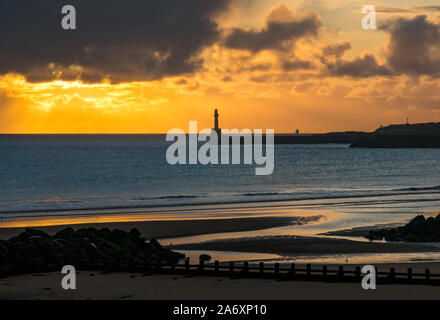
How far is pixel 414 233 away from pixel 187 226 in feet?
43.9

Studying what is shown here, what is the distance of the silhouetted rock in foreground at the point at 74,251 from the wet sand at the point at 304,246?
4047mm

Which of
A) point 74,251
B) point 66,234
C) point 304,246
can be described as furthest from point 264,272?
point 304,246

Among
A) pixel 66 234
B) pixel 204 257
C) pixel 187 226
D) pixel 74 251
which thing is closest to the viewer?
pixel 74 251

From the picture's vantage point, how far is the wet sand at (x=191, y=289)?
1875cm

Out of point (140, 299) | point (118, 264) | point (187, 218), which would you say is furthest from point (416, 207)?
point (140, 299)

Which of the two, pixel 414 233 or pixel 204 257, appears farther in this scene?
pixel 414 233

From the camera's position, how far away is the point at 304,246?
1244 inches

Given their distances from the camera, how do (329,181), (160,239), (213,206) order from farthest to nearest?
(329,181) < (213,206) < (160,239)

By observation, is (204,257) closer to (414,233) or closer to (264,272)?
(264,272)

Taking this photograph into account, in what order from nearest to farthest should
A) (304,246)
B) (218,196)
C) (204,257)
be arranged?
(204,257) → (304,246) → (218,196)

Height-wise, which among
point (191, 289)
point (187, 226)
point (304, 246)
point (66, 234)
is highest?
point (66, 234)
